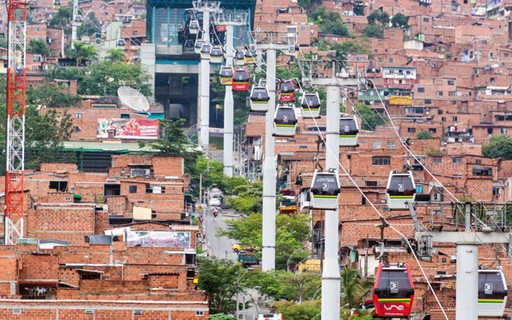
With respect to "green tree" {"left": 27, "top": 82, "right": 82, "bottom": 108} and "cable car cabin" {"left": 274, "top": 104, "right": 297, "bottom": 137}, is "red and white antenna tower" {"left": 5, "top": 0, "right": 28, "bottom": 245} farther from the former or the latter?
"green tree" {"left": 27, "top": 82, "right": 82, "bottom": 108}

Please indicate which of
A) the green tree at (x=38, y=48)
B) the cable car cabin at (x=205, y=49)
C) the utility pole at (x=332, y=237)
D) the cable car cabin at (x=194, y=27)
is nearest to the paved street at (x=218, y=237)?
the cable car cabin at (x=205, y=49)

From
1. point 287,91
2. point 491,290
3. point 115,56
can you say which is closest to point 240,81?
point 287,91

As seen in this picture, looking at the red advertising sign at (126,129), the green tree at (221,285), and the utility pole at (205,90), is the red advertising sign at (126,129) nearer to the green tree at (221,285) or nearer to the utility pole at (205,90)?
the utility pole at (205,90)

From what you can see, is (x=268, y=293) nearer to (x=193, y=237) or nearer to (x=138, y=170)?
(x=193, y=237)

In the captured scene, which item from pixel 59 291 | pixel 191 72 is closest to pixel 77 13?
pixel 191 72

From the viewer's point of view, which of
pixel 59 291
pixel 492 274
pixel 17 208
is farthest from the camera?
pixel 17 208

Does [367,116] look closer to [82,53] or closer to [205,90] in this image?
[205,90]
